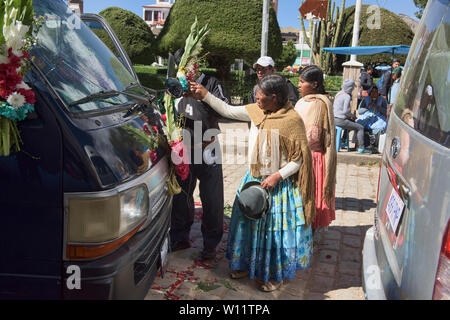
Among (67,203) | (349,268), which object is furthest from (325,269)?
(67,203)

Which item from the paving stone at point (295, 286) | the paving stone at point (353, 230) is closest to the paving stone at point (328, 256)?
the paving stone at point (295, 286)

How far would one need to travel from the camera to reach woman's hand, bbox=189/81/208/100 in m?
3.26

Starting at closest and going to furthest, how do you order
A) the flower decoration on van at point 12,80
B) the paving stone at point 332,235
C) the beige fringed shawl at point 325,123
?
the flower decoration on van at point 12,80
the beige fringed shawl at point 325,123
the paving stone at point 332,235

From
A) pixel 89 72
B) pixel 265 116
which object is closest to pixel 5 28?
pixel 89 72

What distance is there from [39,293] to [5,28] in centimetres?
128

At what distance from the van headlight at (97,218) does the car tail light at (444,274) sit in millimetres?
1434

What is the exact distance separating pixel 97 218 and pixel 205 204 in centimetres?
192

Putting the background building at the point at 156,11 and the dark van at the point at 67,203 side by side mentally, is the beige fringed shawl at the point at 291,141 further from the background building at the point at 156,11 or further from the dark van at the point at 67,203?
the background building at the point at 156,11

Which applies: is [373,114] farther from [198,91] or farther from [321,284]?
[198,91]

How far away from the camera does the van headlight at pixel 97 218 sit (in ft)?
6.18

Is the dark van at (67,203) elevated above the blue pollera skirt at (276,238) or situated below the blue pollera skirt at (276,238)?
above

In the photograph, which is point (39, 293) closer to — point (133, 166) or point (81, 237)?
point (81, 237)

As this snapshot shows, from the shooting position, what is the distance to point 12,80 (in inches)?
73.2

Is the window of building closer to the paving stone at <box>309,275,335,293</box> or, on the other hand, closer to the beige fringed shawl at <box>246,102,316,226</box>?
the beige fringed shawl at <box>246,102,316,226</box>
